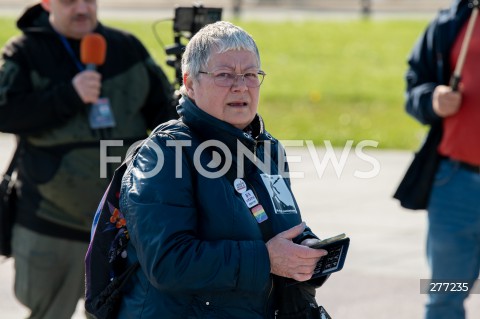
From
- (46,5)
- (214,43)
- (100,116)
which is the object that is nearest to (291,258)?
(214,43)

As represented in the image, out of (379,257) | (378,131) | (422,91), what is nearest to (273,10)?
(378,131)

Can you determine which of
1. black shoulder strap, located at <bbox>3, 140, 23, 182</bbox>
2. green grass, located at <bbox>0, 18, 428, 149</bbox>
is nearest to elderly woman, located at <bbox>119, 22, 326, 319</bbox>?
black shoulder strap, located at <bbox>3, 140, 23, 182</bbox>

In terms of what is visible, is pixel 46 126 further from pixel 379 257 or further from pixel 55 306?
pixel 379 257

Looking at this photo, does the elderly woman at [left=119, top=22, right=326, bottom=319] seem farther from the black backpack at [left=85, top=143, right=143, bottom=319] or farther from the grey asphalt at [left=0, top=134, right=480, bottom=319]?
the grey asphalt at [left=0, top=134, right=480, bottom=319]

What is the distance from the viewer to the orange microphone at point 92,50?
5.37 m

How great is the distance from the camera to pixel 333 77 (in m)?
18.4

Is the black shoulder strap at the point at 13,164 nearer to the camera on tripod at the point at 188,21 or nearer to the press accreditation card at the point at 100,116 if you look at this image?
the press accreditation card at the point at 100,116

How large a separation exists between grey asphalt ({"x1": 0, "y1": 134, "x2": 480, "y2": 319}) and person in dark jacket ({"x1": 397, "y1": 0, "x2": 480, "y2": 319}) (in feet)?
2.40

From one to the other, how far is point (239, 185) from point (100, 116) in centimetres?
202

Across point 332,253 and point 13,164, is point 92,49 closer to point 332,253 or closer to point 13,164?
point 13,164

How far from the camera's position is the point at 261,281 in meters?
3.46

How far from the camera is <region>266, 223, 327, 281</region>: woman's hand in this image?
3475 millimetres

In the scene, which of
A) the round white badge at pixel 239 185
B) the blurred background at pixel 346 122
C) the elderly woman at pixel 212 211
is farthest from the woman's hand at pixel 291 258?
the blurred background at pixel 346 122

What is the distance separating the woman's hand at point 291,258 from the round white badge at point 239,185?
216mm
